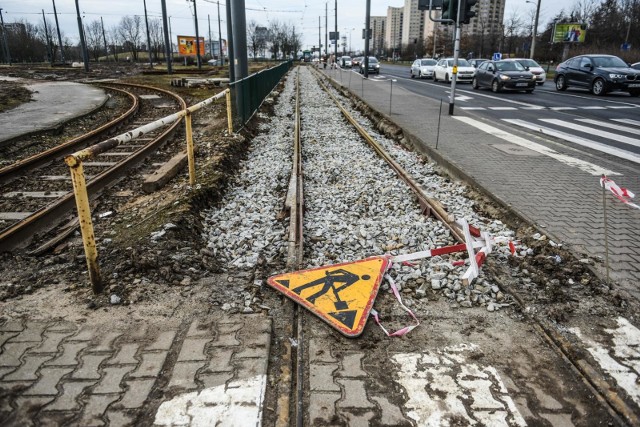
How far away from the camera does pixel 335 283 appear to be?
4.00 m

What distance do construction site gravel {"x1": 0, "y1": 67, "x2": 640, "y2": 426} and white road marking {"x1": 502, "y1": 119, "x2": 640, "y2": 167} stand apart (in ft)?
14.9

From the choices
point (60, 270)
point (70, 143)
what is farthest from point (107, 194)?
point (70, 143)

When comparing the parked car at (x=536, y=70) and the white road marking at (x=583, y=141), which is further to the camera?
the parked car at (x=536, y=70)

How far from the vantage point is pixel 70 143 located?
380 inches

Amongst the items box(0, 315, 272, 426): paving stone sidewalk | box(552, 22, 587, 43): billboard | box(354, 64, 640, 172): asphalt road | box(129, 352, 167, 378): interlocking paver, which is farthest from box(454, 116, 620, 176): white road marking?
box(552, 22, 587, 43): billboard

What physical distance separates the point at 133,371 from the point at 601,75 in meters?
22.4

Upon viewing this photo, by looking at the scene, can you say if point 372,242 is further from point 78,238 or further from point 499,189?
point 78,238

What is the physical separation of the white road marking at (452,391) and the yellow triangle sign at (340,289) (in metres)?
0.51

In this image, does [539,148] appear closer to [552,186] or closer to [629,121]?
[552,186]

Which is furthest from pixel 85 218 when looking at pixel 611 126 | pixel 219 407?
pixel 611 126

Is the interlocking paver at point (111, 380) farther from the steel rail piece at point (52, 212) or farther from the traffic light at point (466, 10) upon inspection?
the traffic light at point (466, 10)

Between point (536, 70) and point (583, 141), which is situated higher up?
point (536, 70)

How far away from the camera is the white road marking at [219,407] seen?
2.50m

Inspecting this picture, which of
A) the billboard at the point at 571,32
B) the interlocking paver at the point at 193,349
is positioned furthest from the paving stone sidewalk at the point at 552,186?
the billboard at the point at 571,32
